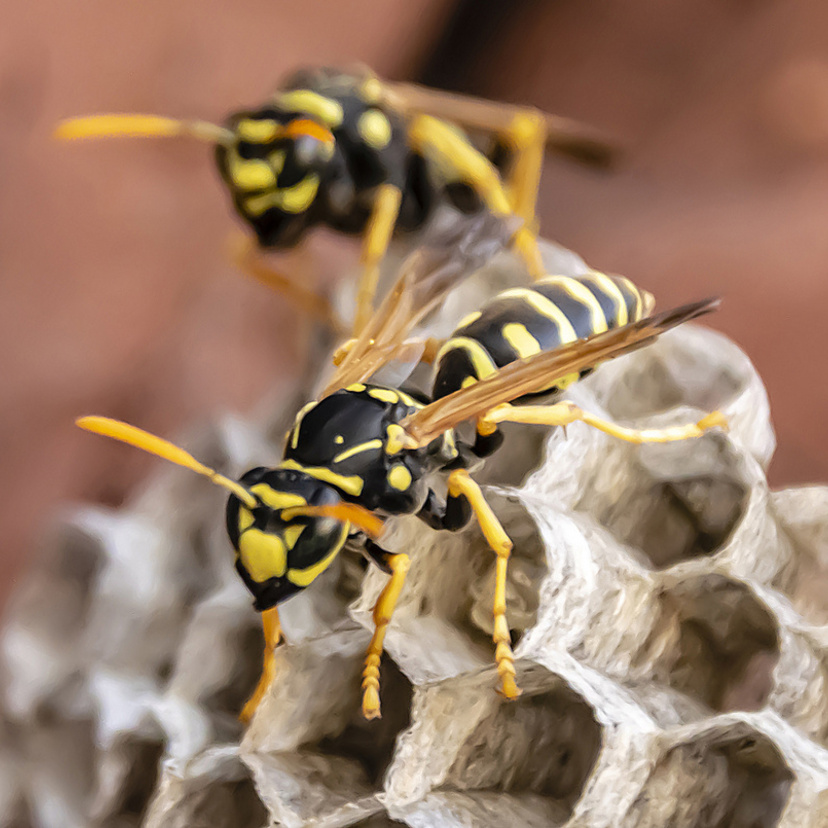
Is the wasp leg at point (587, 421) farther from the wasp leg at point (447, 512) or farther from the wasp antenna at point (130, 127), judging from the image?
the wasp antenna at point (130, 127)

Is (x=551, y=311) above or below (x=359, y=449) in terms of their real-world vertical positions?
above

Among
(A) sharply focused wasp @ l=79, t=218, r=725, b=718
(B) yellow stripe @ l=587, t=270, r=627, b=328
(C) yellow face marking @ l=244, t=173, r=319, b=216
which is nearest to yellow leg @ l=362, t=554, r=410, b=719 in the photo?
(A) sharply focused wasp @ l=79, t=218, r=725, b=718

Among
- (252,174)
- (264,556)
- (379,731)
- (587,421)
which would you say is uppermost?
(252,174)

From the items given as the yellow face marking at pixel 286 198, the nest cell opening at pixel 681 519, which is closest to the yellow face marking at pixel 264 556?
the nest cell opening at pixel 681 519

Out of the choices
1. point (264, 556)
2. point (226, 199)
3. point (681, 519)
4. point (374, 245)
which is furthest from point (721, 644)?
point (226, 199)

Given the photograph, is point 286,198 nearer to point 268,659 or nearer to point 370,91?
point 370,91

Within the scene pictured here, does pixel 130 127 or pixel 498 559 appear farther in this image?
pixel 130 127
